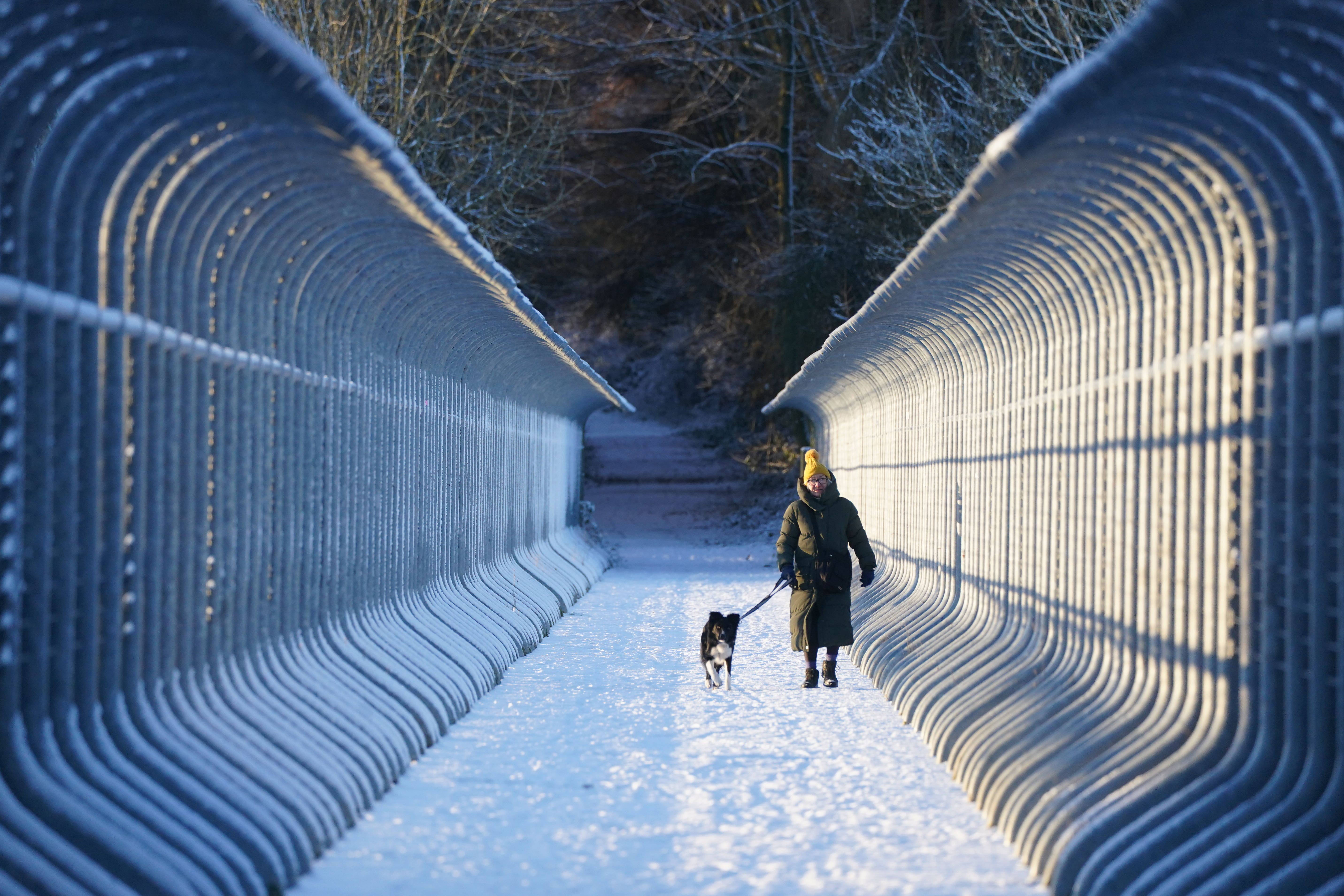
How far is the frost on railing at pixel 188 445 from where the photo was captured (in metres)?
4.57

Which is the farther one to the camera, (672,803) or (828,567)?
(828,567)

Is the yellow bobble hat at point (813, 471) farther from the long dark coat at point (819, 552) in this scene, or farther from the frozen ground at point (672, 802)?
the frozen ground at point (672, 802)

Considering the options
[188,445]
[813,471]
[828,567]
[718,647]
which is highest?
[188,445]

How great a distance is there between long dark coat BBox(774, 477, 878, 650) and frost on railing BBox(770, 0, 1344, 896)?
7.73 feet

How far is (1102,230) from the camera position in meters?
6.12

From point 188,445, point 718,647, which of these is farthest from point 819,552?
point 188,445

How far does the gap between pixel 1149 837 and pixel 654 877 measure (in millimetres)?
1584

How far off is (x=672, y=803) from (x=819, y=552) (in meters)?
3.91

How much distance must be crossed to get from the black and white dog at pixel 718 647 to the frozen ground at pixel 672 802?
0.54 ft

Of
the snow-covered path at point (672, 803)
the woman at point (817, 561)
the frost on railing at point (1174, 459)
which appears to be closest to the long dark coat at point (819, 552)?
the woman at point (817, 561)

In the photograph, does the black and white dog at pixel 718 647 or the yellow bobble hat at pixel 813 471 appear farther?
the yellow bobble hat at pixel 813 471

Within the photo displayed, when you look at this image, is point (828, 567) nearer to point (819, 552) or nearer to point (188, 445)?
point (819, 552)

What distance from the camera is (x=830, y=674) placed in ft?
34.0

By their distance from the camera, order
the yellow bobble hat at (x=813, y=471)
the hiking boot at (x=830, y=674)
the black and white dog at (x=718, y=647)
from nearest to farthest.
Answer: the black and white dog at (x=718, y=647)
the hiking boot at (x=830, y=674)
the yellow bobble hat at (x=813, y=471)
